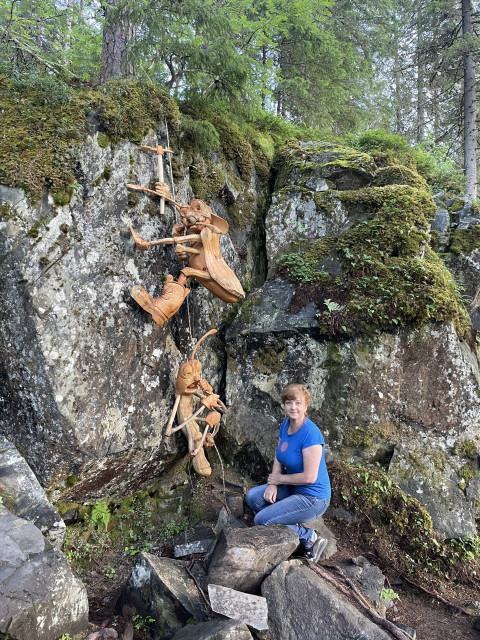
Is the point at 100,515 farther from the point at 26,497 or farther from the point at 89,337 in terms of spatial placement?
the point at 89,337

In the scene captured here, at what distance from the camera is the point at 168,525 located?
17.1 ft

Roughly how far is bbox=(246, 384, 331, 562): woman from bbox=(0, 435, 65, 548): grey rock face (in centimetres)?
199

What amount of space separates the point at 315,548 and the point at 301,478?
82cm

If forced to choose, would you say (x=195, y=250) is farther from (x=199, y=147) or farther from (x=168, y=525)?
(x=168, y=525)

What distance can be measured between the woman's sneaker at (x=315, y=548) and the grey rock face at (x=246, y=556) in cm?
49

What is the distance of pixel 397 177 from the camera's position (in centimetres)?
Answer: 753

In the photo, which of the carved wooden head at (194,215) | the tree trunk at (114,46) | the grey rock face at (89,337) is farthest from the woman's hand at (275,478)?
the tree trunk at (114,46)

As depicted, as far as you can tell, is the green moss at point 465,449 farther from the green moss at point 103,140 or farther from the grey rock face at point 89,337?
the green moss at point 103,140

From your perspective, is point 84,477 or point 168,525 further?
point 168,525

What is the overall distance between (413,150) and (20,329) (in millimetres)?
9447

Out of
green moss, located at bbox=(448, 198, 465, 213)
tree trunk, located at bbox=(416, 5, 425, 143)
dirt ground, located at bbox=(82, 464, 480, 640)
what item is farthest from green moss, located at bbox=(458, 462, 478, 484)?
tree trunk, located at bbox=(416, 5, 425, 143)

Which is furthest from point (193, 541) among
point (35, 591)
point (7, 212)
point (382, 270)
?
point (382, 270)

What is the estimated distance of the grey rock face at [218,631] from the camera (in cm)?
296

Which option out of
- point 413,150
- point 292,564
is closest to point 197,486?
point 292,564
